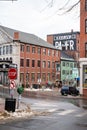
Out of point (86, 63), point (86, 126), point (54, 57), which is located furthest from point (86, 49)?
point (54, 57)

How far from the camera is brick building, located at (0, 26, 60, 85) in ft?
246

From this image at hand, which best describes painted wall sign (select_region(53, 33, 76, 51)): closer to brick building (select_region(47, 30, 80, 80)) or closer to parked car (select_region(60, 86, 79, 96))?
brick building (select_region(47, 30, 80, 80))

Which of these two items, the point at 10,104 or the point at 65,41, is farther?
the point at 65,41

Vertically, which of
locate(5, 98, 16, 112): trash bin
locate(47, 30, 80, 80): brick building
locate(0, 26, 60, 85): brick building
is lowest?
locate(5, 98, 16, 112): trash bin

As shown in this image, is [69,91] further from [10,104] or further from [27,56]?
[27,56]

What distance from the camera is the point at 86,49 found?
48.8m

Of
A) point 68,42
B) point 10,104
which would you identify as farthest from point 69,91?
point 68,42

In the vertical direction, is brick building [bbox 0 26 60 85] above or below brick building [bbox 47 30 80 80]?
below

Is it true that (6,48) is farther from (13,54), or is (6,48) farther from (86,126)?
(86,126)

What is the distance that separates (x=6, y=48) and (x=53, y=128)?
63062 mm

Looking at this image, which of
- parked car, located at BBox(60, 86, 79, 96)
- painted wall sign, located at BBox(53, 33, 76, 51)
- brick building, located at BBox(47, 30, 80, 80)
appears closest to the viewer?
parked car, located at BBox(60, 86, 79, 96)

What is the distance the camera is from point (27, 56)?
77.5 meters

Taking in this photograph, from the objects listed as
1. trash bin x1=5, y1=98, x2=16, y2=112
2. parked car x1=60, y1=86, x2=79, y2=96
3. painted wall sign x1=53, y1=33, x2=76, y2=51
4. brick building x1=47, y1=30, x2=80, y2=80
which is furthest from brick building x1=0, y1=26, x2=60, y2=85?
trash bin x1=5, y1=98, x2=16, y2=112

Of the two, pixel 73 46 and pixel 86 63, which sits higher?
pixel 73 46
